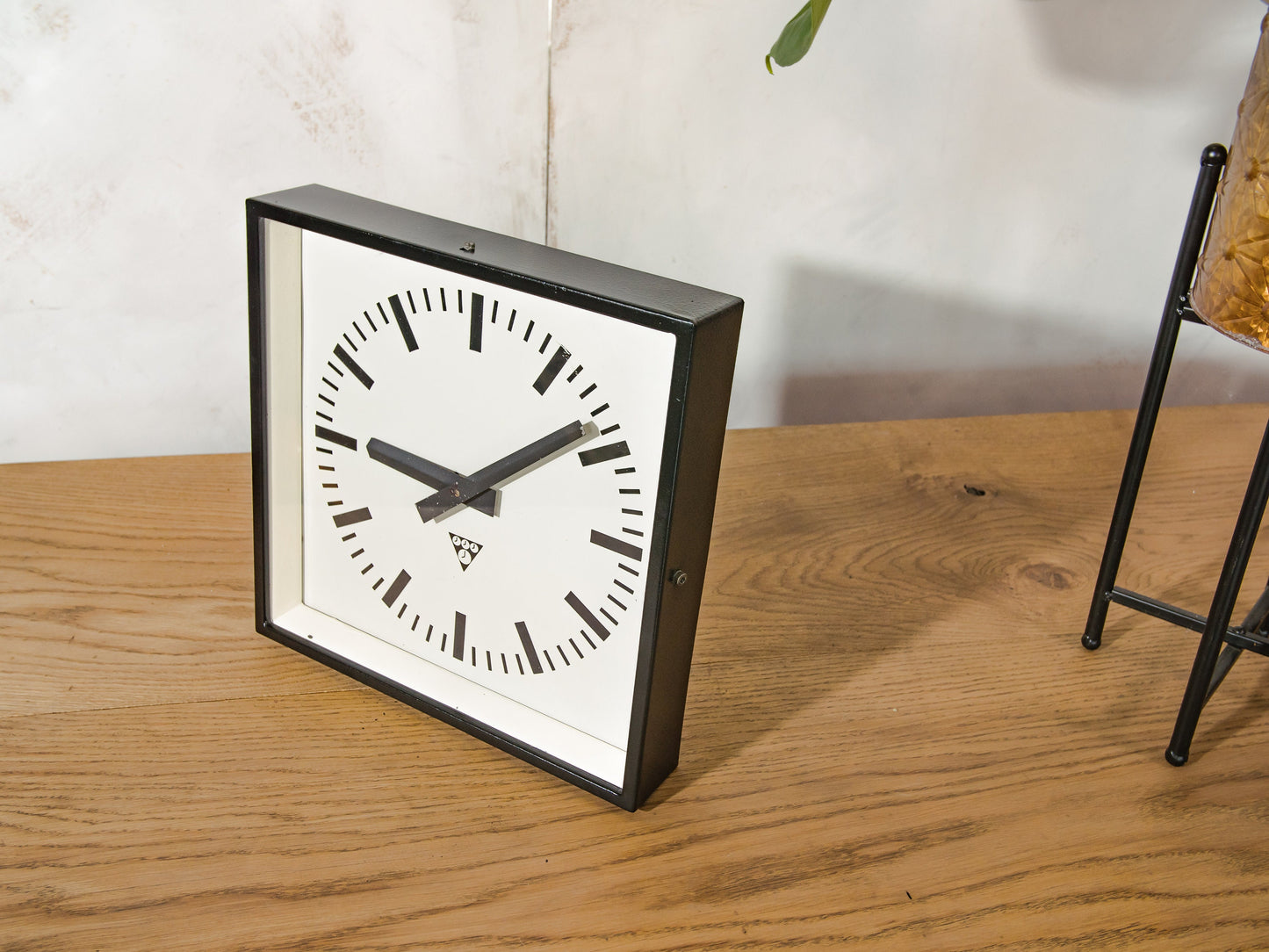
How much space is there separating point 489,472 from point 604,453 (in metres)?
0.09

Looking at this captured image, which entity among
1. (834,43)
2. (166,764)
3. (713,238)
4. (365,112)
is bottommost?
(166,764)

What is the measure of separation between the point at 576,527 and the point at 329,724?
242 millimetres

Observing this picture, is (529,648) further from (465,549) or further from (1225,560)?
(1225,560)

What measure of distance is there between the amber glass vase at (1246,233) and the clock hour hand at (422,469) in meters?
0.45

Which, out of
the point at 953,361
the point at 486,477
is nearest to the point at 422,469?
the point at 486,477

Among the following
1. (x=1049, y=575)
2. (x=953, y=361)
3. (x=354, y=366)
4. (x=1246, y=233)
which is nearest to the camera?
(x=1246, y=233)

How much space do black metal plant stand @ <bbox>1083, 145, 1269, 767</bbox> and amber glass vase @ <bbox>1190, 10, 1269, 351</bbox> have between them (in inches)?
3.2

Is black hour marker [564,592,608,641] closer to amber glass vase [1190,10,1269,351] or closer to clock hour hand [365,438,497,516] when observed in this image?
clock hour hand [365,438,497,516]

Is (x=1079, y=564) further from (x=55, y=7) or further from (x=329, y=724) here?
(x=55, y=7)

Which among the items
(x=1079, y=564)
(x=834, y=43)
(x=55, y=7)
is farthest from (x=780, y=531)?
(x=55, y=7)

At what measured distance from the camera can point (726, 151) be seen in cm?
116

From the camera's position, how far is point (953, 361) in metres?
1.38

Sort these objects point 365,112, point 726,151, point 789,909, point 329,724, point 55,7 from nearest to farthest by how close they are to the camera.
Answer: point 789,909, point 329,724, point 55,7, point 365,112, point 726,151

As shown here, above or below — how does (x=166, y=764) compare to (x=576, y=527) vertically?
below
